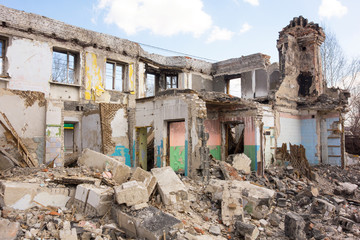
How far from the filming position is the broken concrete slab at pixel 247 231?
564cm

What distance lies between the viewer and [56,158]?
964 centimetres

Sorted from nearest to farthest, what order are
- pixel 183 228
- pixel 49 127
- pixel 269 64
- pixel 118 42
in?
pixel 183 228 → pixel 49 127 → pixel 118 42 → pixel 269 64

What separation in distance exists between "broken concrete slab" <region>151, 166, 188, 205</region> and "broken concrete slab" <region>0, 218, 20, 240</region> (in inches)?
118

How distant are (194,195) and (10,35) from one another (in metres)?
9.72

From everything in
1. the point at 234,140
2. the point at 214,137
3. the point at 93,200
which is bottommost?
the point at 93,200

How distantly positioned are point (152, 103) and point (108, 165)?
438 cm

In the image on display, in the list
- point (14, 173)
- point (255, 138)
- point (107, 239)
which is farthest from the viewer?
point (255, 138)

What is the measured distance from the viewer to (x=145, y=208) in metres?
5.50

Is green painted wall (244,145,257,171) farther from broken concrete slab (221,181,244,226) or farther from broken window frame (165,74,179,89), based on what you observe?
broken window frame (165,74,179,89)

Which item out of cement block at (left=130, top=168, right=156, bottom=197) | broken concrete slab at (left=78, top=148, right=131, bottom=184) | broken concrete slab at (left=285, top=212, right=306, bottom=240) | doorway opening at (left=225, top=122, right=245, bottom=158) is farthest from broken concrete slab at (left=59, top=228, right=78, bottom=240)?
doorway opening at (left=225, top=122, right=245, bottom=158)

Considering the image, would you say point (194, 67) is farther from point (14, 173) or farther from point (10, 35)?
point (14, 173)

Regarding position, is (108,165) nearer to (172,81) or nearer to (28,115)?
(28,115)

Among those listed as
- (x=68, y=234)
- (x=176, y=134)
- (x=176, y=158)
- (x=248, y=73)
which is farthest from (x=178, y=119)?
(x=248, y=73)

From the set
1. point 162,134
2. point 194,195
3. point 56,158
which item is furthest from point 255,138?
point 56,158
